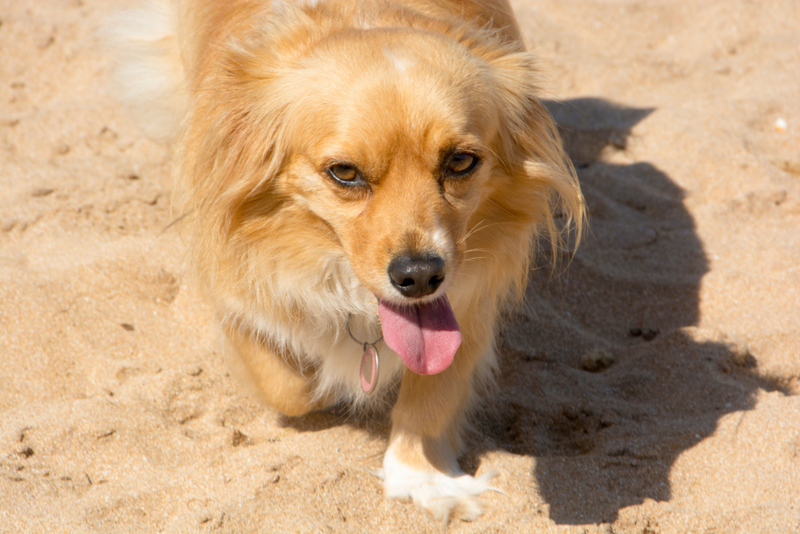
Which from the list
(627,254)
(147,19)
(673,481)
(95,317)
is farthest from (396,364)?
(147,19)

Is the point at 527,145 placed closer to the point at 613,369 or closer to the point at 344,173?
the point at 344,173

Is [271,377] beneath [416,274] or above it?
beneath

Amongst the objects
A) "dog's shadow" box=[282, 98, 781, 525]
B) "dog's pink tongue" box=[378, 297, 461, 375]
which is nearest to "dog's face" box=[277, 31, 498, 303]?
"dog's pink tongue" box=[378, 297, 461, 375]

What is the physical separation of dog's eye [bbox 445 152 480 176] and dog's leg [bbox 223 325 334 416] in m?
1.12

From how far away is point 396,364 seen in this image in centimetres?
283

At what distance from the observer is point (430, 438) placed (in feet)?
9.45

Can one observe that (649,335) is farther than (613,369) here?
Yes

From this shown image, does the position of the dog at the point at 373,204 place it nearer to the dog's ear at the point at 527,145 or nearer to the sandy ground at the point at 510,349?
the dog's ear at the point at 527,145

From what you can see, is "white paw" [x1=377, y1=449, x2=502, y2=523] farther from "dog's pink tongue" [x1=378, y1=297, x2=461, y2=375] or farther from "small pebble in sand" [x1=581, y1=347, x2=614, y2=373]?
"small pebble in sand" [x1=581, y1=347, x2=614, y2=373]

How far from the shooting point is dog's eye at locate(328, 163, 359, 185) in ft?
7.49

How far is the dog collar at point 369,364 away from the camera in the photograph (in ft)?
9.06

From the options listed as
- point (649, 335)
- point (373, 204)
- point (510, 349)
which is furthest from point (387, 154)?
point (649, 335)

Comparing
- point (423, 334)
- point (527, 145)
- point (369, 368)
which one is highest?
point (527, 145)

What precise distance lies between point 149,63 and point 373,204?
286 cm
